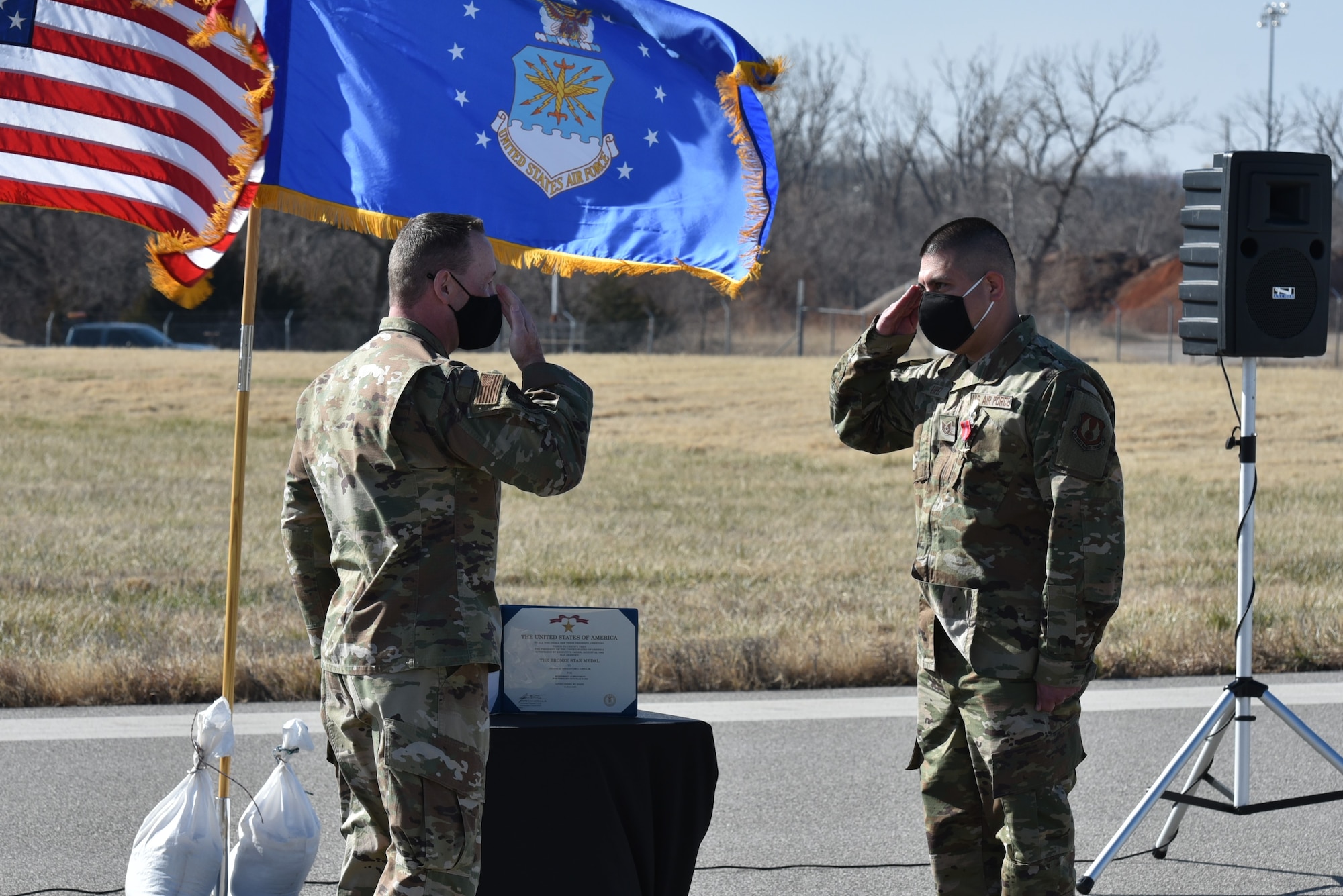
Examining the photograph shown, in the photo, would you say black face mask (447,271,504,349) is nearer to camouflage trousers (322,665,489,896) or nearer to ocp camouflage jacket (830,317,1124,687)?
camouflage trousers (322,665,489,896)

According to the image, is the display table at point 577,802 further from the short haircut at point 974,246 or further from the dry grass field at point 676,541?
the dry grass field at point 676,541

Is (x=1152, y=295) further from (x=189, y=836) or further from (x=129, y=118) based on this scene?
(x=189, y=836)

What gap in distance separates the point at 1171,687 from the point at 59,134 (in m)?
6.52

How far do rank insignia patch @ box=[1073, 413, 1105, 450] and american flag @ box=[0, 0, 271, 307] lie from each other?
9.07ft

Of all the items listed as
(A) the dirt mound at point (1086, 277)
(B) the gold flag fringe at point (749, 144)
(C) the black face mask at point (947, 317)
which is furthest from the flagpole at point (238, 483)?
(A) the dirt mound at point (1086, 277)

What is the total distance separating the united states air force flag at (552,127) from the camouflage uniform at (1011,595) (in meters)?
1.19

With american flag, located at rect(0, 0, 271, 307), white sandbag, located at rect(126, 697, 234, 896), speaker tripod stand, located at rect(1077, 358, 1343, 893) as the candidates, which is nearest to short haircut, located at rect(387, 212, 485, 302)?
american flag, located at rect(0, 0, 271, 307)

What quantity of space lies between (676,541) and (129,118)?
10370 millimetres

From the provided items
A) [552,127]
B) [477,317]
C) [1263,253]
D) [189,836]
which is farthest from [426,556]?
[1263,253]

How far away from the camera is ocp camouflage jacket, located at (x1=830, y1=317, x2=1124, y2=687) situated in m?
3.90

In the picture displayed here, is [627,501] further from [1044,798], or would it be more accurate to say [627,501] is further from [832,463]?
[1044,798]

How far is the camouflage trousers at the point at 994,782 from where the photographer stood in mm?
3977

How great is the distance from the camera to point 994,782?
3.98m

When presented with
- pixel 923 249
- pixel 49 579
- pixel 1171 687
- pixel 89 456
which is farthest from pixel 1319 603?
pixel 89 456
